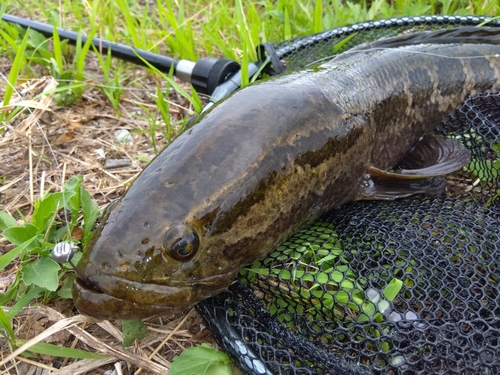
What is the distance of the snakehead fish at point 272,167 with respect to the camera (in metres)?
1.64

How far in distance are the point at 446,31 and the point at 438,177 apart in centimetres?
107

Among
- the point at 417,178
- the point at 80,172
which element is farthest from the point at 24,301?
the point at 417,178

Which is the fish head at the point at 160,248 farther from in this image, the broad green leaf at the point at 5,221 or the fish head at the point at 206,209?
the broad green leaf at the point at 5,221

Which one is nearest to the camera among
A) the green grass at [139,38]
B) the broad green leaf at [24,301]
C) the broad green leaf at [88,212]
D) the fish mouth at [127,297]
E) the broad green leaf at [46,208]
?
the fish mouth at [127,297]

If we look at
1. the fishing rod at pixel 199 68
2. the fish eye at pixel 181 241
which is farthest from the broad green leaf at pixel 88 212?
the fishing rod at pixel 199 68

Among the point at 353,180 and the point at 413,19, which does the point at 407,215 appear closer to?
the point at 353,180

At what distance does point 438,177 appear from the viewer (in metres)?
2.47

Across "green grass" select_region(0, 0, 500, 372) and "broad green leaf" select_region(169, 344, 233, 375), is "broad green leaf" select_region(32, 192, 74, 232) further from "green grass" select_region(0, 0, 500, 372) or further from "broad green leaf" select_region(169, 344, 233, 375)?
"broad green leaf" select_region(169, 344, 233, 375)

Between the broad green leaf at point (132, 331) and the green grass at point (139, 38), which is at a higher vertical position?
the green grass at point (139, 38)

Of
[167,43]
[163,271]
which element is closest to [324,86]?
[163,271]

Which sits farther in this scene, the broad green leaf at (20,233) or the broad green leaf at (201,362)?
the broad green leaf at (20,233)

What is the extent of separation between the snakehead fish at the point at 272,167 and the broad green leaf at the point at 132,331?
25 cm

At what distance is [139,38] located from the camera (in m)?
4.08

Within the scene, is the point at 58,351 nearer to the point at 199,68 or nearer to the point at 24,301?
the point at 24,301
